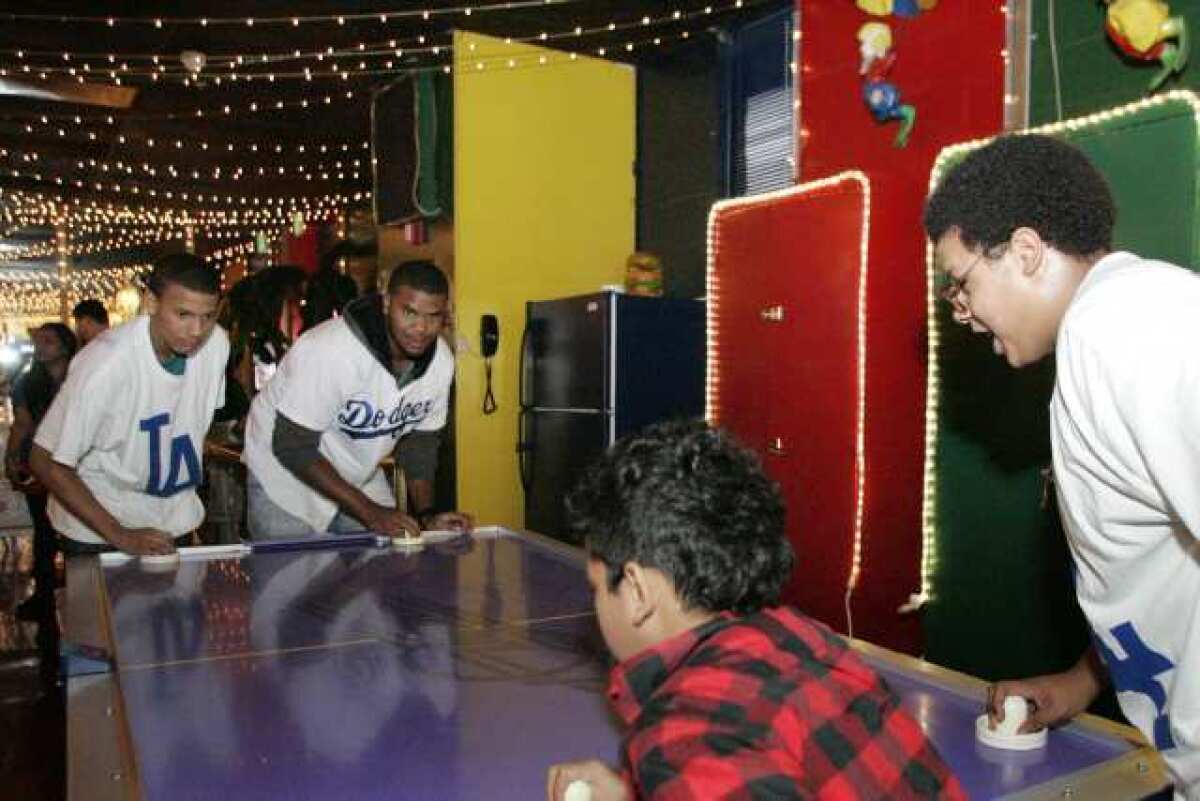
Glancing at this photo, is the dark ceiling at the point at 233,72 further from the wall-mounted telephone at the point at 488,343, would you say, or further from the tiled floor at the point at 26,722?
the tiled floor at the point at 26,722

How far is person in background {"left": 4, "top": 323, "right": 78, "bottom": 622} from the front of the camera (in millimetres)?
4297

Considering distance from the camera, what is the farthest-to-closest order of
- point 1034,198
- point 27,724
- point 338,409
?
1. point 27,724
2. point 338,409
3. point 1034,198

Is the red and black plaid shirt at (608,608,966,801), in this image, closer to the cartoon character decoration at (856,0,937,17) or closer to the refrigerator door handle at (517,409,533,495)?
the cartoon character decoration at (856,0,937,17)

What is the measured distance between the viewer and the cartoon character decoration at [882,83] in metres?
3.40

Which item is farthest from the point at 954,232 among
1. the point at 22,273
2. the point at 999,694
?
the point at 22,273

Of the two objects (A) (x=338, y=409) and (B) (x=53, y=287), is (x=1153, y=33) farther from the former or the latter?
(B) (x=53, y=287)

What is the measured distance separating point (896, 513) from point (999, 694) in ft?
7.13

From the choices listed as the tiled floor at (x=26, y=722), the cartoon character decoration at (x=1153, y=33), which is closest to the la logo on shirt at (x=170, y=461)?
the tiled floor at (x=26, y=722)

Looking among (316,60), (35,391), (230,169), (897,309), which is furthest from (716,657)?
(230,169)

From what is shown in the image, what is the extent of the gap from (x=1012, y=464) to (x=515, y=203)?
3426 mm

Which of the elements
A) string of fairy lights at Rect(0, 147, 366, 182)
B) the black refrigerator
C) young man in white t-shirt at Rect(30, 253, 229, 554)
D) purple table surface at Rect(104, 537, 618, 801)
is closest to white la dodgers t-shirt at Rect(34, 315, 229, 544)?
young man in white t-shirt at Rect(30, 253, 229, 554)

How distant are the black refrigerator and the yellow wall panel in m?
0.22

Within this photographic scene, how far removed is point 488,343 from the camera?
5352 mm

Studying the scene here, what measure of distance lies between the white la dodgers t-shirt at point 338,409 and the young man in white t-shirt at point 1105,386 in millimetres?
1851
